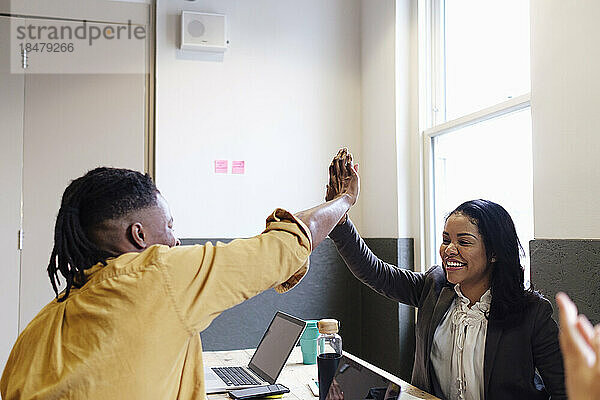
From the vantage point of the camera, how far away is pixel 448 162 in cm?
336

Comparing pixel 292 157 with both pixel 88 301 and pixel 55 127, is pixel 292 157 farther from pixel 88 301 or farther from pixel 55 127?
pixel 88 301

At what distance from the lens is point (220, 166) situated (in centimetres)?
376

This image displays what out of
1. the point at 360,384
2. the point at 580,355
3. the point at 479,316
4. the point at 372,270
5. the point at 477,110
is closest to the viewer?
the point at 580,355

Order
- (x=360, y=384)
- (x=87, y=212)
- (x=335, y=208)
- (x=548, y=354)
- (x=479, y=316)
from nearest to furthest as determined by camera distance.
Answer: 1. (x=87, y=212)
2. (x=335, y=208)
3. (x=360, y=384)
4. (x=548, y=354)
5. (x=479, y=316)

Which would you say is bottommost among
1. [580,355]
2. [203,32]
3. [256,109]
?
[580,355]

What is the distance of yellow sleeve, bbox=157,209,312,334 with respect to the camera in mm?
1141

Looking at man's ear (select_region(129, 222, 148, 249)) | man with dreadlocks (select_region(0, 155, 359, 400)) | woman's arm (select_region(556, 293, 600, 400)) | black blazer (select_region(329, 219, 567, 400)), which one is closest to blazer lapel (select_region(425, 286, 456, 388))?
black blazer (select_region(329, 219, 567, 400))

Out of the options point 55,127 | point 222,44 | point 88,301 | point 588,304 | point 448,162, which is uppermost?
point 222,44

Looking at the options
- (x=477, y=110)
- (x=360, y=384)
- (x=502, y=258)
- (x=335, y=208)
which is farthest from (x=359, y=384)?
(x=477, y=110)

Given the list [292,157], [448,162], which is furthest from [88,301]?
[292,157]

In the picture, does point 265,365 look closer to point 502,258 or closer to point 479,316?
point 479,316

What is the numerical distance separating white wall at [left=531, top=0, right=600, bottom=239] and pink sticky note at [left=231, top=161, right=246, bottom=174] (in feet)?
6.06

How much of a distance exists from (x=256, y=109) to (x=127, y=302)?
281 centimetres

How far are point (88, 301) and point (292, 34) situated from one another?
3.05 meters
